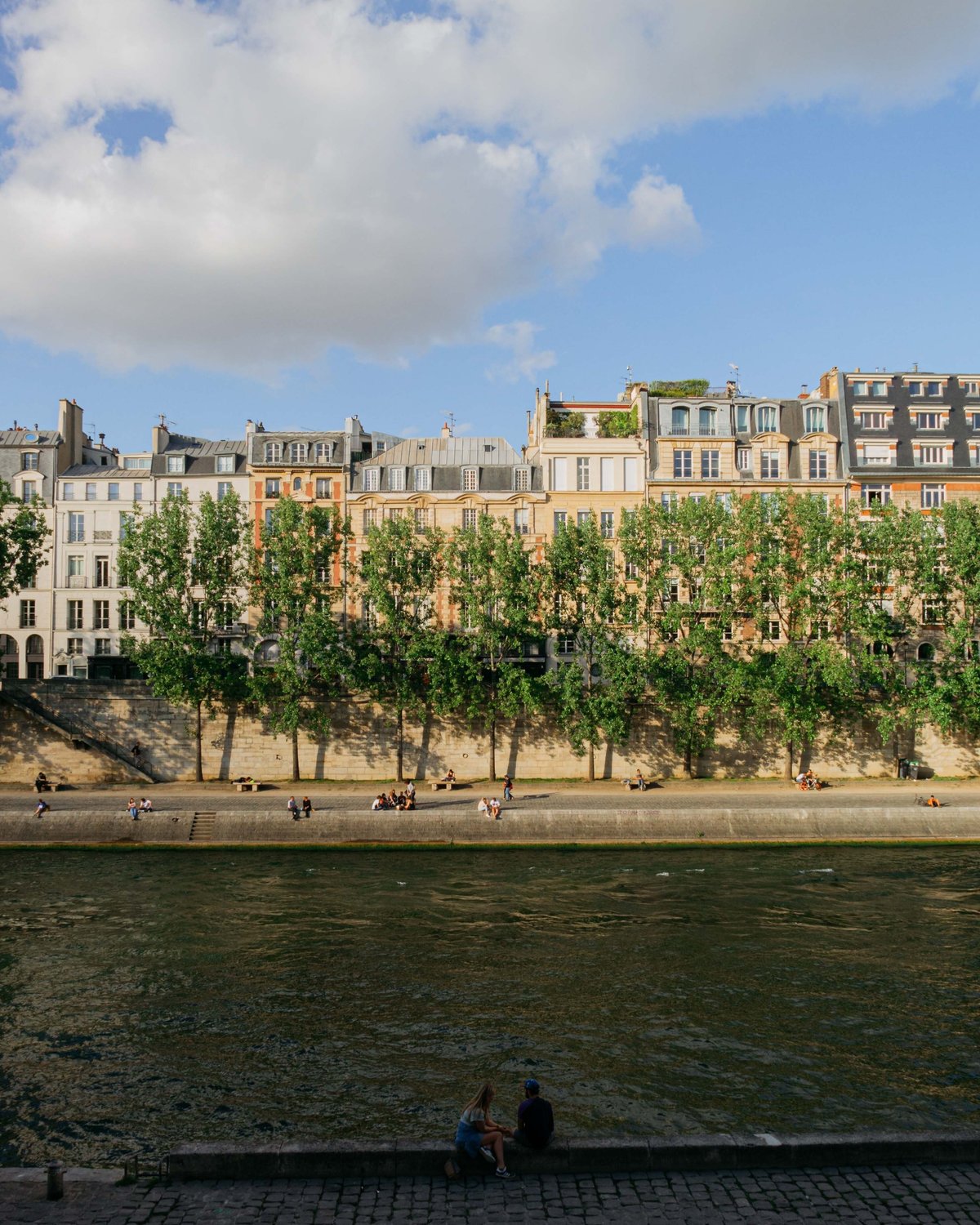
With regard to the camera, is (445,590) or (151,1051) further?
(445,590)

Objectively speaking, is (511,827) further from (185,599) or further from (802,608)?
(185,599)

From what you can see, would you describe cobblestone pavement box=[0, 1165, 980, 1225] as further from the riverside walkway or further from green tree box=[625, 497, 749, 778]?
green tree box=[625, 497, 749, 778]

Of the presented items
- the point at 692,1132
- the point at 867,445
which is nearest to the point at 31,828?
the point at 692,1132

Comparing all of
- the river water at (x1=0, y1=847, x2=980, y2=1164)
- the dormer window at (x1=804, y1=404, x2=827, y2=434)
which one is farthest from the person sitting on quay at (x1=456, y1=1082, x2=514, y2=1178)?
the dormer window at (x1=804, y1=404, x2=827, y2=434)

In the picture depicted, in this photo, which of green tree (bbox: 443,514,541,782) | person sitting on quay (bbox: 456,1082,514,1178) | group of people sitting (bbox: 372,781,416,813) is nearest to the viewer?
person sitting on quay (bbox: 456,1082,514,1178)

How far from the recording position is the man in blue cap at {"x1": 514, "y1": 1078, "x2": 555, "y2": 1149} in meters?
15.8

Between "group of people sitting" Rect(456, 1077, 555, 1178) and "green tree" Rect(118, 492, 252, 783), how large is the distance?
139ft

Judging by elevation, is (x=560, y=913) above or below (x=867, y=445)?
below

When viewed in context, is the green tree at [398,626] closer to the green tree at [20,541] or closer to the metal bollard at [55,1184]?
the green tree at [20,541]

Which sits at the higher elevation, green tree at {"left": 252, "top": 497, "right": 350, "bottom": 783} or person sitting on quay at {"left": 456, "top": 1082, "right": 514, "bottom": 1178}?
green tree at {"left": 252, "top": 497, "right": 350, "bottom": 783}

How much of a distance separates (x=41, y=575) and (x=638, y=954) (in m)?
59.0

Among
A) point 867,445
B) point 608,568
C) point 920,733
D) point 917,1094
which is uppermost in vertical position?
point 867,445

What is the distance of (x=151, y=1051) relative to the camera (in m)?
22.2

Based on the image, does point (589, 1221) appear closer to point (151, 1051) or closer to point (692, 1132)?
point (692, 1132)
